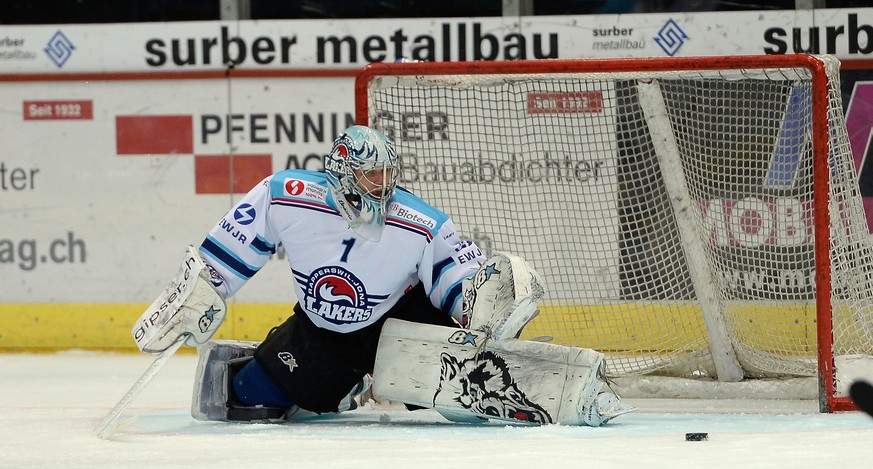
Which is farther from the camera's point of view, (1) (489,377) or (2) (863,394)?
(1) (489,377)

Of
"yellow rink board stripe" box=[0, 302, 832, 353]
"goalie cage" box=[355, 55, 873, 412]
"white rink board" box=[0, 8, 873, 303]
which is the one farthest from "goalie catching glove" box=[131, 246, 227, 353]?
"white rink board" box=[0, 8, 873, 303]

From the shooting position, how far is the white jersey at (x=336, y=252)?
3867mm

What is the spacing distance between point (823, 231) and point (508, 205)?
163cm

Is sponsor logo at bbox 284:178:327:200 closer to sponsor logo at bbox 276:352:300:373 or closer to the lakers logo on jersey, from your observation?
the lakers logo on jersey

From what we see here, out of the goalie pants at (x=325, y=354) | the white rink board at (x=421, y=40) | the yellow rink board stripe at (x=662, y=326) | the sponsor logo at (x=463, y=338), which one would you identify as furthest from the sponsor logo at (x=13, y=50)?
the sponsor logo at (x=463, y=338)

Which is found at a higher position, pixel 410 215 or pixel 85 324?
pixel 410 215

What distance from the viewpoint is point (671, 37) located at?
6473 millimetres

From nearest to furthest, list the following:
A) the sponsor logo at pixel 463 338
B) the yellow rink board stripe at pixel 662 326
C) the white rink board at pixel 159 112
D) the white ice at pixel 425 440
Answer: the white ice at pixel 425 440
the sponsor logo at pixel 463 338
the yellow rink board stripe at pixel 662 326
the white rink board at pixel 159 112

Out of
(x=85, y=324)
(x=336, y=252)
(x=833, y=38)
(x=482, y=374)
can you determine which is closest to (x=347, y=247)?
(x=336, y=252)

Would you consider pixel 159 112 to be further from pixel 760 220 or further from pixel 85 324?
pixel 760 220

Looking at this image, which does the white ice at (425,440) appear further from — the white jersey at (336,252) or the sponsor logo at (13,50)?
the sponsor logo at (13,50)

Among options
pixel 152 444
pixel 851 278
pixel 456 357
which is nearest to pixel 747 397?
pixel 851 278

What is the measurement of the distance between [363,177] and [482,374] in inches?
25.3

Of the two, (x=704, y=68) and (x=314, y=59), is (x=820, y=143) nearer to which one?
(x=704, y=68)
